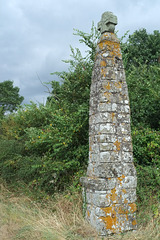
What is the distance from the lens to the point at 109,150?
4.41 m

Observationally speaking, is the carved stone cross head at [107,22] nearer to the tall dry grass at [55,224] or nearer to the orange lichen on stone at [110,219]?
the orange lichen on stone at [110,219]

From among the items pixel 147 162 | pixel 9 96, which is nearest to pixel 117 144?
pixel 147 162

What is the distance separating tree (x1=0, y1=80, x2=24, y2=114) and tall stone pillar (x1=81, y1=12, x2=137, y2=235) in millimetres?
22354

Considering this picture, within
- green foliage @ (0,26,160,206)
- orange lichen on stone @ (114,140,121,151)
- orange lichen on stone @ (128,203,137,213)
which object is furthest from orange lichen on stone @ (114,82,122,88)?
orange lichen on stone @ (128,203,137,213)

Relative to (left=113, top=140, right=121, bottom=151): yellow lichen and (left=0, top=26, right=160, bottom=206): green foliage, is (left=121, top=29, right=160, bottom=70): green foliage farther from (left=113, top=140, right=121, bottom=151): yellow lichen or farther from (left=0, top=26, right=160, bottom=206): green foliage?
(left=113, top=140, right=121, bottom=151): yellow lichen

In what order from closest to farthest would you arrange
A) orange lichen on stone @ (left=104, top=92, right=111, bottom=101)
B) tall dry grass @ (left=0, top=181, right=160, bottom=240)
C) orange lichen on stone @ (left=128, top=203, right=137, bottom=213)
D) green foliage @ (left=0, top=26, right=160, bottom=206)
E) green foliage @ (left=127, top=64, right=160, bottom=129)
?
tall dry grass @ (left=0, top=181, right=160, bottom=240)
orange lichen on stone @ (left=128, top=203, right=137, bottom=213)
orange lichen on stone @ (left=104, top=92, right=111, bottom=101)
green foliage @ (left=0, top=26, right=160, bottom=206)
green foliage @ (left=127, top=64, right=160, bottom=129)

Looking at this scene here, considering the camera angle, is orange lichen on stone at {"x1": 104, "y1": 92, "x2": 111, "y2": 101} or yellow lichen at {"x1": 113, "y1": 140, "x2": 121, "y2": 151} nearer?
yellow lichen at {"x1": 113, "y1": 140, "x2": 121, "y2": 151}

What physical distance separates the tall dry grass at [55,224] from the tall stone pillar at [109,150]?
24 centimetres

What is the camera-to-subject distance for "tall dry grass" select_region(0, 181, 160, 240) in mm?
4105

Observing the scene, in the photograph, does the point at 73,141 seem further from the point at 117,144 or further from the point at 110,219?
the point at 110,219

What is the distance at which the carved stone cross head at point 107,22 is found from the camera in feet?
15.7

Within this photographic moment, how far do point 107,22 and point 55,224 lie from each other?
4292 mm

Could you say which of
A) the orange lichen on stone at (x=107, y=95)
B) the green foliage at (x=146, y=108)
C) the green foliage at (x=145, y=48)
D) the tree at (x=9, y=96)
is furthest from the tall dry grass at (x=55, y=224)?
the tree at (x=9, y=96)

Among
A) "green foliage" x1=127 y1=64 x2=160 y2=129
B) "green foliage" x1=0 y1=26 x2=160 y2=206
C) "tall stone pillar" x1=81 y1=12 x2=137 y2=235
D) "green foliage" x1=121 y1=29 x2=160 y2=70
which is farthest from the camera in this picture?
"green foliage" x1=121 y1=29 x2=160 y2=70
